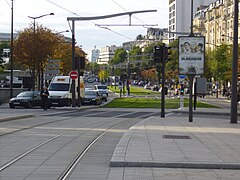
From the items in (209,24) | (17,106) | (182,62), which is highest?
(209,24)

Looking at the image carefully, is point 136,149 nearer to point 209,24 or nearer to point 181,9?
point 209,24

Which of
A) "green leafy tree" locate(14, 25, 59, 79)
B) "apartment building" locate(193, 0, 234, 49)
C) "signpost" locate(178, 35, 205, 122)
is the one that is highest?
"apartment building" locate(193, 0, 234, 49)

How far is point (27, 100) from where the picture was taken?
155ft

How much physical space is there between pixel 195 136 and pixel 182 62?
28.4ft

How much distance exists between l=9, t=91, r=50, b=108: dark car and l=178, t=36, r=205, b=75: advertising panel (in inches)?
855

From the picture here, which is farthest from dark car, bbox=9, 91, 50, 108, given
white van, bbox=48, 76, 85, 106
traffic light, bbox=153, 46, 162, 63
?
traffic light, bbox=153, 46, 162, 63

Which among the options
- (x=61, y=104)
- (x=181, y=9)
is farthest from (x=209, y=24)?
(x=61, y=104)

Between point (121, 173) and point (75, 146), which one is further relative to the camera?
point (75, 146)

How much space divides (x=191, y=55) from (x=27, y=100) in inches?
874

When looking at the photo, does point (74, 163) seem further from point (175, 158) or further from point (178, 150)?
point (178, 150)

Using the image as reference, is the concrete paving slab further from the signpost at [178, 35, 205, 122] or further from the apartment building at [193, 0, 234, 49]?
the apartment building at [193, 0, 234, 49]

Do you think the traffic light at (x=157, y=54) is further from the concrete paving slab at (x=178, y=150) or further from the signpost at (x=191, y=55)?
the concrete paving slab at (x=178, y=150)

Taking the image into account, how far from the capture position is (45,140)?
18734 millimetres

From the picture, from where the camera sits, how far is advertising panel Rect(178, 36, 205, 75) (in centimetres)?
2784
